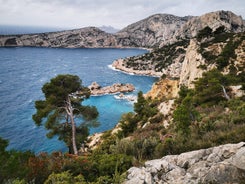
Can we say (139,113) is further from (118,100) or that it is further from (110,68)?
(110,68)

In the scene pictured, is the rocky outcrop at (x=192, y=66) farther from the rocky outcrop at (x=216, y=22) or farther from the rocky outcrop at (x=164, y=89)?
the rocky outcrop at (x=216, y=22)

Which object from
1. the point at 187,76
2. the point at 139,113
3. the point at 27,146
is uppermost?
the point at 187,76

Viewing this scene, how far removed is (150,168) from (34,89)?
196 ft

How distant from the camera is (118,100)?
56.4 metres

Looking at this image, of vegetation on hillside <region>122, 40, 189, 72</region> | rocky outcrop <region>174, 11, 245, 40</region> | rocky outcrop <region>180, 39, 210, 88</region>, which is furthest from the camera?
rocky outcrop <region>174, 11, 245, 40</region>

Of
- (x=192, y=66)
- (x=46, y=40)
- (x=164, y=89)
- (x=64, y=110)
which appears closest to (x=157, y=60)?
(x=164, y=89)

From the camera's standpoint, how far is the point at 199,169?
21.0 feet

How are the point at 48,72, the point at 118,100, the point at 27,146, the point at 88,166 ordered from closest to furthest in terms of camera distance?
the point at 88,166 < the point at 27,146 < the point at 118,100 < the point at 48,72

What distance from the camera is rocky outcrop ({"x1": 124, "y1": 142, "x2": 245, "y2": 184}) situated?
5.75 m

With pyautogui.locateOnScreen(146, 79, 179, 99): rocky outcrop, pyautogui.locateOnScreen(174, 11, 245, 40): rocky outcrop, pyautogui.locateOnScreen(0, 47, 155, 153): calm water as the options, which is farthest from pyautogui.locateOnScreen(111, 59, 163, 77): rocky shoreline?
pyautogui.locateOnScreen(146, 79, 179, 99): rocky outcrop

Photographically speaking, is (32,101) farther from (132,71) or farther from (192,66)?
(132,71)

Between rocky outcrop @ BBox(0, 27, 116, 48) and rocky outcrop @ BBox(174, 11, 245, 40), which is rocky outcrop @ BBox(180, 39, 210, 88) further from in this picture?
rocky outcrop @ BBox(0, 27, 116, 48)

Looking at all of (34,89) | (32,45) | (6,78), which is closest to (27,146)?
(34,89)

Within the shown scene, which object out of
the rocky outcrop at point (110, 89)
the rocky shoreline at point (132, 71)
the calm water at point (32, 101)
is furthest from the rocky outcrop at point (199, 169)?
the rocky shoreline at point (132, 71)
